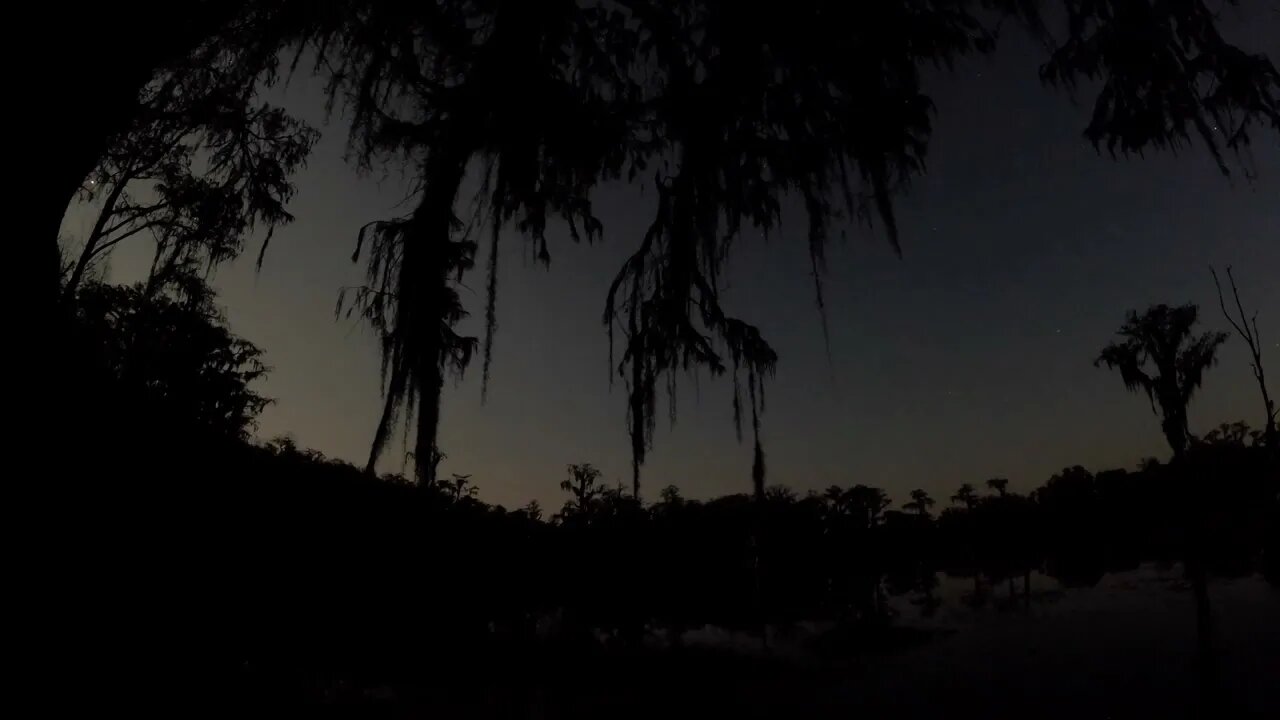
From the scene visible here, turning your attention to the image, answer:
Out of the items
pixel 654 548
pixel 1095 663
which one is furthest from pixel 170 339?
pixel 1095 663

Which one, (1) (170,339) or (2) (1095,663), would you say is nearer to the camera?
(2) (1095,663)

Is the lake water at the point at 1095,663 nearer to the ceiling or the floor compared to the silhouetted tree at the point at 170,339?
nearer to the floor

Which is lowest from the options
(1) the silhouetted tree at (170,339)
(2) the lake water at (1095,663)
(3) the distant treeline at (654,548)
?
(2) the lake water at (1095,663)

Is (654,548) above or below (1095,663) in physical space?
above

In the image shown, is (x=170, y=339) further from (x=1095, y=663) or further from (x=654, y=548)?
(x=1095, y=663)

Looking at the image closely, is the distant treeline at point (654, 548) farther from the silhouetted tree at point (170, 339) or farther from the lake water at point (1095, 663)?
the silhouetted tree at point (170, 339)

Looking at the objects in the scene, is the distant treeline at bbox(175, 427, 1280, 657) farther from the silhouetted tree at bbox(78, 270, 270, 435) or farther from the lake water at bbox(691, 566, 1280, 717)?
the silhouetted tree at bbox(78, 270, 270, 435)

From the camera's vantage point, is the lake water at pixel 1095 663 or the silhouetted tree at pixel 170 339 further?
the silhouetted tree at pixel 170 339

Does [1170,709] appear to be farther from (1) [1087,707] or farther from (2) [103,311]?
(2) [103,311]

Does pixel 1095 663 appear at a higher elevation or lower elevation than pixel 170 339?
lower

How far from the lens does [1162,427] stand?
42.1ft

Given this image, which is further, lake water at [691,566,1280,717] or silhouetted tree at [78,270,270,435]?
silhouetted tree at [78,270,270,435]

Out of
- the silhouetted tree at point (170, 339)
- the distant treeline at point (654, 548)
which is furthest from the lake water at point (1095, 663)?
the silhouetted tree at point (170, 339)

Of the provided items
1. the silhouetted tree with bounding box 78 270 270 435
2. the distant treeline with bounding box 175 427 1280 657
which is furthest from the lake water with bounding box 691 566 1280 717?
Result: the silhouetted tree with bounding box 78 270 270 435
